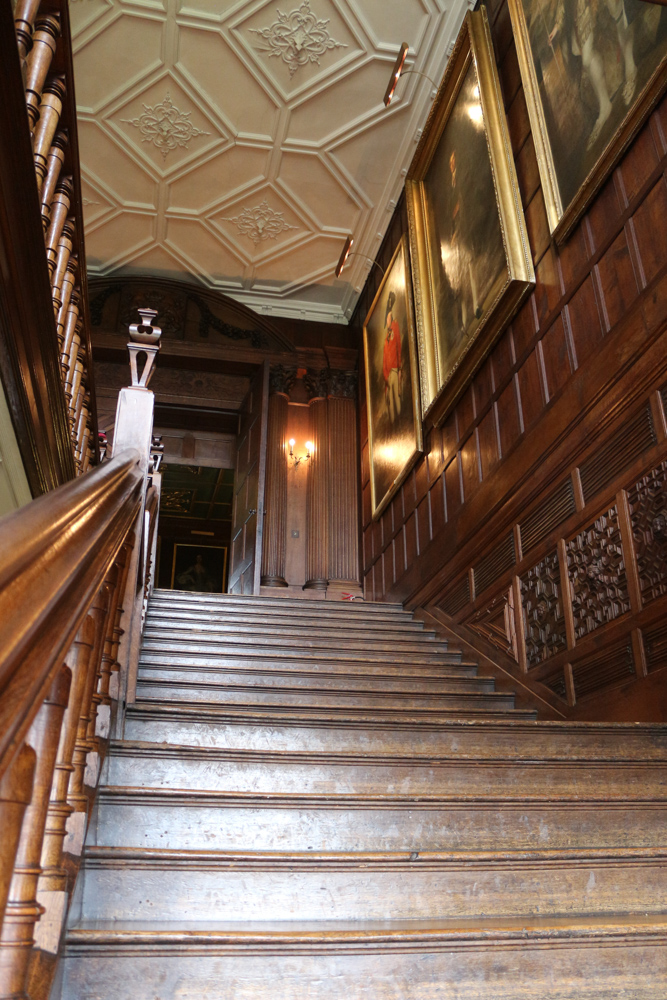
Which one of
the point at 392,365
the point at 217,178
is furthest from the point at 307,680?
the point at 217,178

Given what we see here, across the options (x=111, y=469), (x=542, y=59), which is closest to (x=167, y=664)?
(x=111, y=469)

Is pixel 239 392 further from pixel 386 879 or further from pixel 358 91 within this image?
pixel 386 879

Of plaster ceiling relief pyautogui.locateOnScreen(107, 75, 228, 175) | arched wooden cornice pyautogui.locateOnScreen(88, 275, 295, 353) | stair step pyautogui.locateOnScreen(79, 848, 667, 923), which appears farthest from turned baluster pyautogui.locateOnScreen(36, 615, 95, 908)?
arched wooden cornice pyautogui.locateOnScreen(88, 275, 295, 353)

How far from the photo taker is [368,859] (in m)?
1.72

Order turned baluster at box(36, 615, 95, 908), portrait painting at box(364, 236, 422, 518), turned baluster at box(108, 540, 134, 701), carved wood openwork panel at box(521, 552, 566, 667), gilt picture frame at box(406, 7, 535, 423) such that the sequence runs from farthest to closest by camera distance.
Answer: portrait painting at box(364, 236, 422, 518), gilt picture frame at box(406, 7, 535, 423), carved wood openwork panel at box(521, 552, 566, 667), turned baluster at box(108, 540, 134, 701), turned baluster at box(36, 615, 95, 908)

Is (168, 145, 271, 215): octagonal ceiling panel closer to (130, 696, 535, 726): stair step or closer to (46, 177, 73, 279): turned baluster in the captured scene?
(46, 177, 73, 279): turned baluster

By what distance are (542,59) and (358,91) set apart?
11.0 ft

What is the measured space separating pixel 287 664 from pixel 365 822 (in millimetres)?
1899

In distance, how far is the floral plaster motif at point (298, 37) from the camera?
7164mm

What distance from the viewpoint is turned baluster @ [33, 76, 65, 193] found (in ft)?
9.20

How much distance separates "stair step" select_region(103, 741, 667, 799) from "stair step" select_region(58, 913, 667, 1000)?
563mm

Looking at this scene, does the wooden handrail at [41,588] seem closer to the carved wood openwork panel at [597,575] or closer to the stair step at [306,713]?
the stair step at [306,713]

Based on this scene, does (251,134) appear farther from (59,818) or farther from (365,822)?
(59,818)

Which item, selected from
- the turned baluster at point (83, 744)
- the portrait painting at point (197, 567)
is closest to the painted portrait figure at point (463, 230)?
the turned baluster at point (83, 744)
